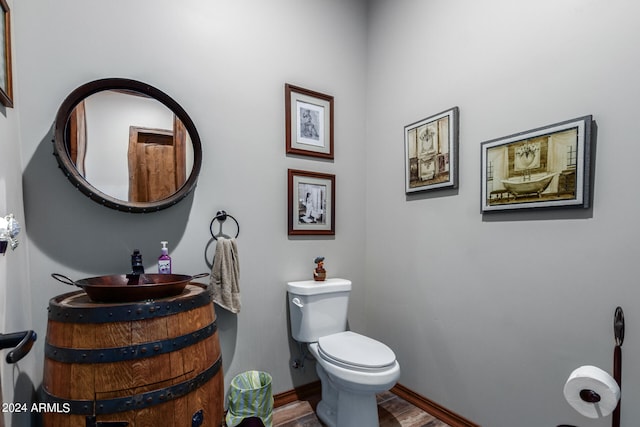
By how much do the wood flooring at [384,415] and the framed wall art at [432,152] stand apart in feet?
4.23

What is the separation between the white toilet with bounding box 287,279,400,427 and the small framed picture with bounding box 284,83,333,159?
2.77ft

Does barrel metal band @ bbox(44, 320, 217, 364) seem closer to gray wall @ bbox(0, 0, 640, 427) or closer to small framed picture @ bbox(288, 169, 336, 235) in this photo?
gray wall @ bbox(0, 0, 640, 427)

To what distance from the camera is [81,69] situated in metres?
1.28

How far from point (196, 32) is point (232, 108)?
0.41 m

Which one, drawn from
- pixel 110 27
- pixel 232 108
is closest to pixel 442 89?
pixel 232 108

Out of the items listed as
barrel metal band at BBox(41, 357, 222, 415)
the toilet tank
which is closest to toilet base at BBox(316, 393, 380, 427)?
the toilet tank

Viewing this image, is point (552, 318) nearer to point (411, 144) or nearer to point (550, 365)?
point (550, 365)

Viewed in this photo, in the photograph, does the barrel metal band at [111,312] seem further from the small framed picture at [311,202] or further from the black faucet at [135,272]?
the small framed picture at [311,202]

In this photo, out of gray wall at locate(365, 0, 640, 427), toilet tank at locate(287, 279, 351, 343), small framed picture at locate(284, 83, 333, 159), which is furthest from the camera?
small framed picture at locate(284, 83, 333, 159)

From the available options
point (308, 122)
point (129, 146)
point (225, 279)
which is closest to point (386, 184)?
point (308, 122)

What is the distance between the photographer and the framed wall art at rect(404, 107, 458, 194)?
61.9 inches

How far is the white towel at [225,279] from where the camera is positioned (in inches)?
59.1

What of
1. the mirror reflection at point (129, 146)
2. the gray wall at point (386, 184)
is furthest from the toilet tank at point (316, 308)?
the mirror reflection at point (129, 146)

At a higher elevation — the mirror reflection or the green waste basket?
the mirror reflection
